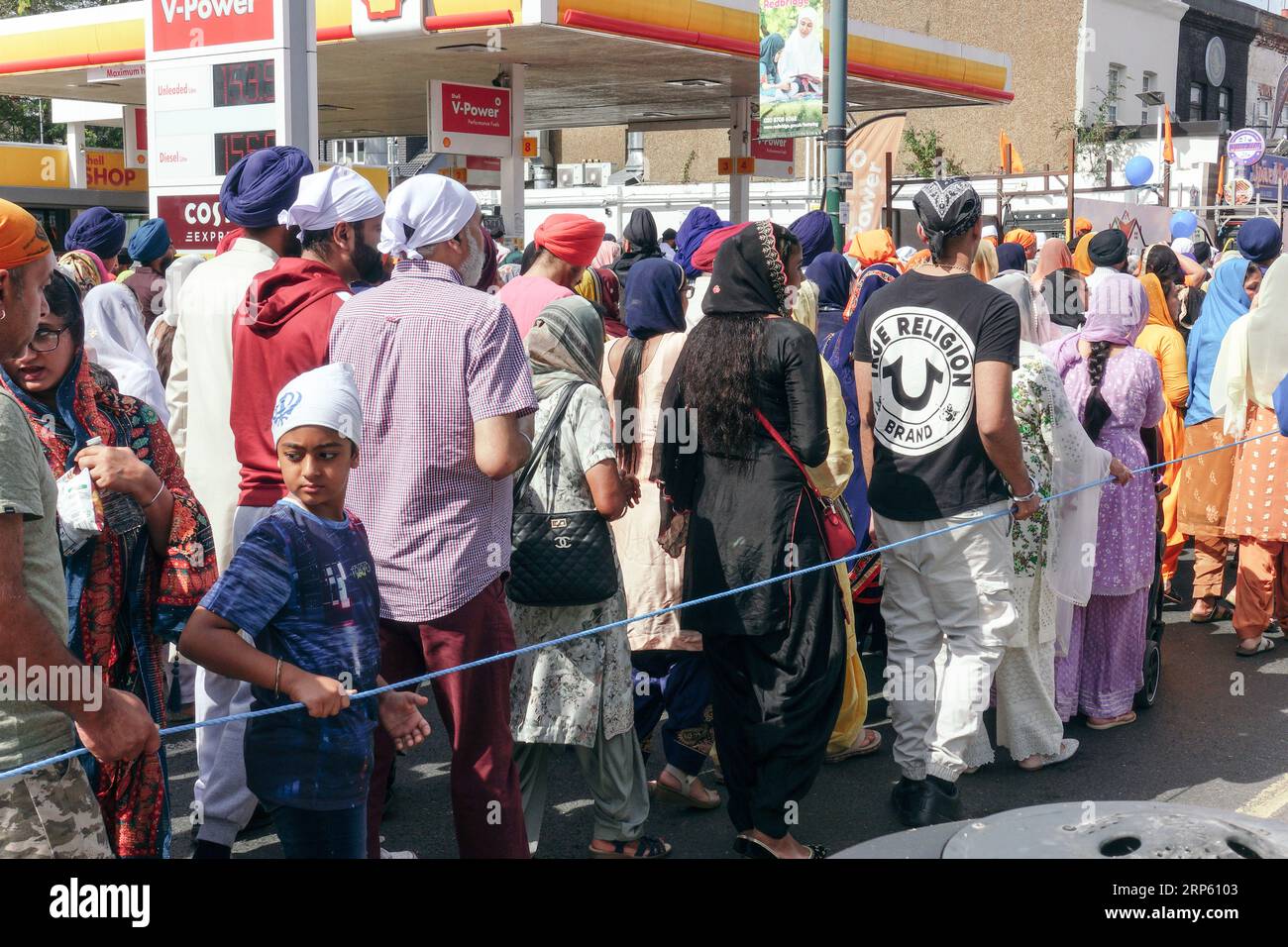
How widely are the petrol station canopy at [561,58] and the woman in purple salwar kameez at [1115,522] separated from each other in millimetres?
9192

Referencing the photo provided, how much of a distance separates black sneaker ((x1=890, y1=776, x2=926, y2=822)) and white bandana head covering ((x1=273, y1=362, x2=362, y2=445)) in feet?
8.26

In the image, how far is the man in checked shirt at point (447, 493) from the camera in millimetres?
3555

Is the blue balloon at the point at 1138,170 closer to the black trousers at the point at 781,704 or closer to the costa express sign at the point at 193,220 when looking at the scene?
the costa express sign at the point at 193,220

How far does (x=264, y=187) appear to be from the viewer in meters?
4.40

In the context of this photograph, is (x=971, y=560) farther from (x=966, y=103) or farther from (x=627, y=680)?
(x=966, y=103)

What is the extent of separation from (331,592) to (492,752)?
0.82 m

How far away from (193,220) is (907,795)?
17.6ft

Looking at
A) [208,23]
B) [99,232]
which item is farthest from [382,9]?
[99,232]

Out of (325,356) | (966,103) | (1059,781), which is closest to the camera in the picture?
(325,356)

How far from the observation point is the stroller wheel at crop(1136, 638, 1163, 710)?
237 inches

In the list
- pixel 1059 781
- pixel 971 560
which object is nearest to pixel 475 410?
pixel 971 560

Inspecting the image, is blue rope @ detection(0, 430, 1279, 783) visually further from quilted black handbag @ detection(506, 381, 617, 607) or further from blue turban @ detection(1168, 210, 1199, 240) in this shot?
blue turban @ detection(1168, 210, 1199, 240)

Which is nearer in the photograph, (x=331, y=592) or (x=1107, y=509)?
(x=331, y=592)

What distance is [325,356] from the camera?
3994mm
